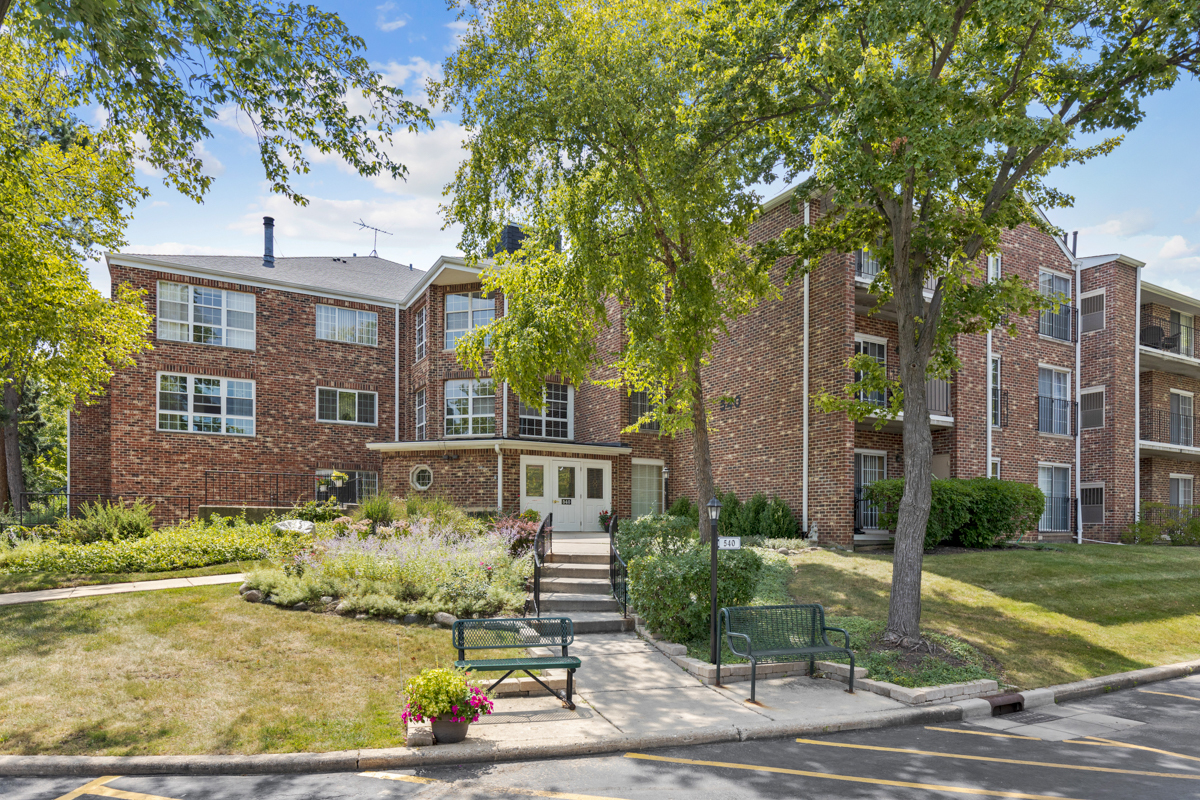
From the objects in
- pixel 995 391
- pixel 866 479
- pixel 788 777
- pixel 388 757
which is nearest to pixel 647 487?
pixel 866 479

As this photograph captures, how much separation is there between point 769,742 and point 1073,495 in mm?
20805

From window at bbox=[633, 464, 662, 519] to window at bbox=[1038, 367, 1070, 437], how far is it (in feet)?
39.5

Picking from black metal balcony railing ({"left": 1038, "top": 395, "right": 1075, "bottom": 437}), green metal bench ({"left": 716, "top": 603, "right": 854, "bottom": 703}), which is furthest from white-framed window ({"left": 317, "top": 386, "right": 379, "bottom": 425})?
black metal balcony railing ({"left": 1038, "top": 395, "right": 1075, "bottom": 437})

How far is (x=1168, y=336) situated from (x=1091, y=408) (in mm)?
6005

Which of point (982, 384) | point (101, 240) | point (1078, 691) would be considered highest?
point (101, 240)

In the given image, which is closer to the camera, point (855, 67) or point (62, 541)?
point (855, 67)

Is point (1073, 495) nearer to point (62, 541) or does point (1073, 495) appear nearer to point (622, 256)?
point (622, 256)

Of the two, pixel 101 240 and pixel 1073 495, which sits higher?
pixel 101 240

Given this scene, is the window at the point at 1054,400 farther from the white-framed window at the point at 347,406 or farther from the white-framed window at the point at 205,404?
the white-framed window at the point at 205,404

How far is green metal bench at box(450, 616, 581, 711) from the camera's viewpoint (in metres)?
7.13

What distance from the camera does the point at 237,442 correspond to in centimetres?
2284

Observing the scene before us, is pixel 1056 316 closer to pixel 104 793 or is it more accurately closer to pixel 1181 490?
pixel 1181 490

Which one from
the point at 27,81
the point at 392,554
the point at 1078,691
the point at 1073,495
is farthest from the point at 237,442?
the point at 1073,495

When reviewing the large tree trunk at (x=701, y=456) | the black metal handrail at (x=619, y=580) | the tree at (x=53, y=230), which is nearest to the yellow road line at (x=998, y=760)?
the black metal handrail at (x=619, y=580)
